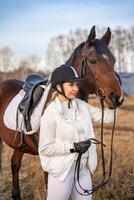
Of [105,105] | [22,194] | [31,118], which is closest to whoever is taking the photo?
→ [105,105]

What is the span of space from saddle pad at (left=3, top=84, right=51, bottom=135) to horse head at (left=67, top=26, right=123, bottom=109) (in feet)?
1.38

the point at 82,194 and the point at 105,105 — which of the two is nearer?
the point at 82,194

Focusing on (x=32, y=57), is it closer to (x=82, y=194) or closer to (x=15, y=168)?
(x=15, y=168)

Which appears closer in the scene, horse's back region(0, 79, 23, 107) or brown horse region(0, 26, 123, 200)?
brown horse region(0, 26, 123, 200)

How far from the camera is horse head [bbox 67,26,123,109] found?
353 cm

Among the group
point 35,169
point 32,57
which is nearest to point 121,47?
point 32,57

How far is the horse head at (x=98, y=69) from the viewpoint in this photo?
139 inches

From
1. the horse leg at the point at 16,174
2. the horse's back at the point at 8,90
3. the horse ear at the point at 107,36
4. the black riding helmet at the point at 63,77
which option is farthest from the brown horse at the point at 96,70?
the horse's back at the point at 8,90

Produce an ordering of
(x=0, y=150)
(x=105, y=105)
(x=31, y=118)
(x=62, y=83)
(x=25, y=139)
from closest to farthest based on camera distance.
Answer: (x=62, y=83) < (x=105, y=105) < (x=31, y=118) < (x=25, y=139) < (x=0, y=150)

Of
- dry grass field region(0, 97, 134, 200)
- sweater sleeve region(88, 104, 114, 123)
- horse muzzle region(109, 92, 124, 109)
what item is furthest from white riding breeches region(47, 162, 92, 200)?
dry grass field region(0, 97, 134, 200)

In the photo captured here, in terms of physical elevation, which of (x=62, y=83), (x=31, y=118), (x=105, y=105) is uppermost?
(x=62, y=83)

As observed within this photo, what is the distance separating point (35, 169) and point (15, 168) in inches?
18.4

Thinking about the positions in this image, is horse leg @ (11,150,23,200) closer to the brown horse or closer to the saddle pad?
the saddle pad

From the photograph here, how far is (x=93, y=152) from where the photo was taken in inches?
122
